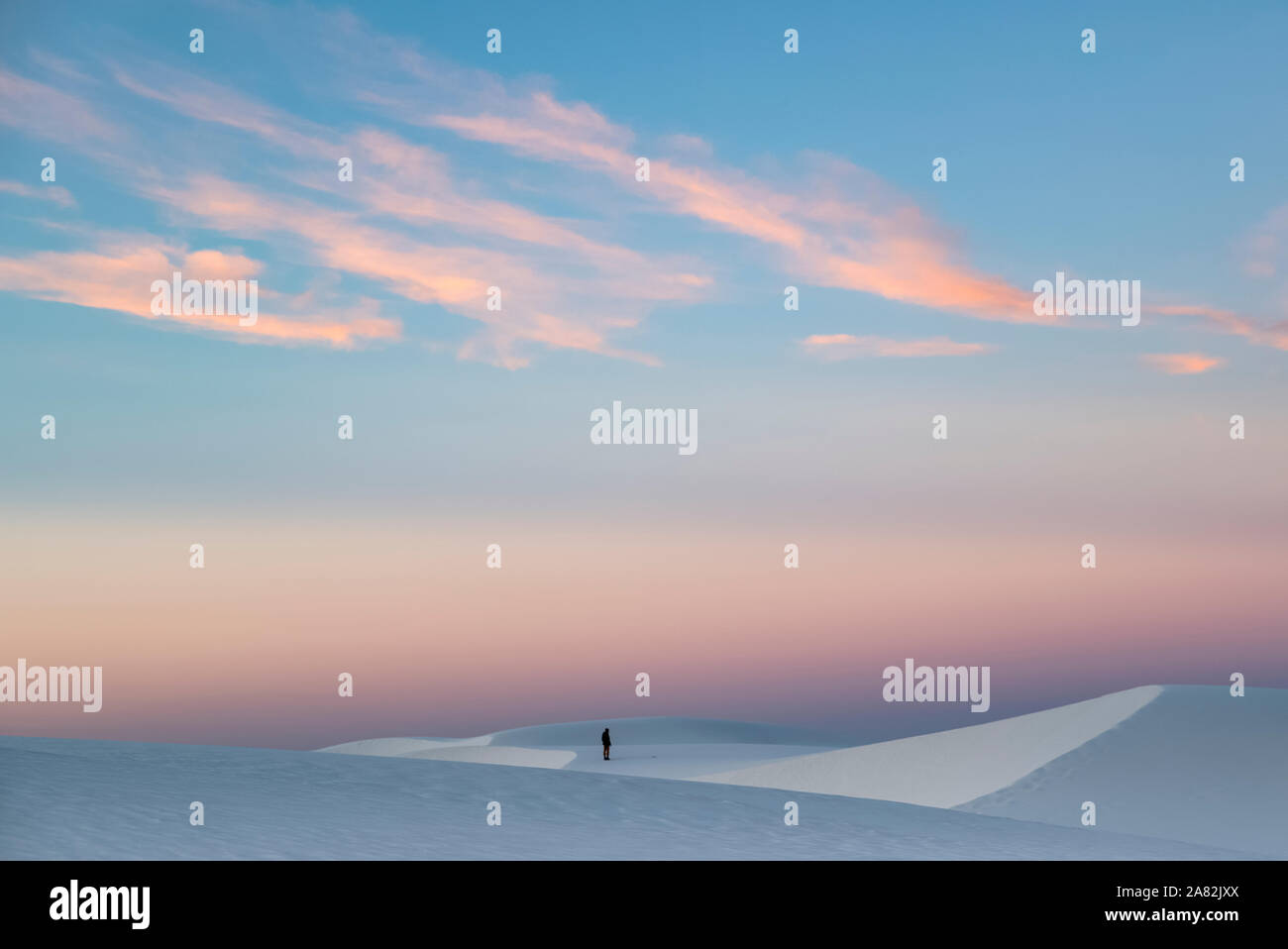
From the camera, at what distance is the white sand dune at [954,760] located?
1161 inches

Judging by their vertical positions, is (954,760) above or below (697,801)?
below

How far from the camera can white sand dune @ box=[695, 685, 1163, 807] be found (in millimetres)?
29484

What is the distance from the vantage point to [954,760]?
3266 centimetres

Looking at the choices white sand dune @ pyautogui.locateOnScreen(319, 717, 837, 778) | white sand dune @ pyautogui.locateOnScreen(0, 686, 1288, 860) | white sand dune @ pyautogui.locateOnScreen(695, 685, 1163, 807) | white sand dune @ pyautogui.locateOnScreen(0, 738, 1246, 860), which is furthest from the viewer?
white sand dune @ pyautogui.locateOnScreen(319, 717, 837, 778)

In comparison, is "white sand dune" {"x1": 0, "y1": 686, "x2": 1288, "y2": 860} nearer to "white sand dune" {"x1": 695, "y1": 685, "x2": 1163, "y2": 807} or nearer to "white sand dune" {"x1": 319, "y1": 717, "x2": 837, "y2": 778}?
"white sand dune" {"x1": 695, "y1": 685, "x2": 1163, "y2": 807}

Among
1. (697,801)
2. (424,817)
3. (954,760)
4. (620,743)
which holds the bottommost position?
(620,743)

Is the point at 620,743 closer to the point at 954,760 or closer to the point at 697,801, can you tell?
the point at 954,760

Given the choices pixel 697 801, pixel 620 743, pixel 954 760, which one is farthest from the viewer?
pixel 620 743

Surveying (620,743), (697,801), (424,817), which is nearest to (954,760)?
(697,801)

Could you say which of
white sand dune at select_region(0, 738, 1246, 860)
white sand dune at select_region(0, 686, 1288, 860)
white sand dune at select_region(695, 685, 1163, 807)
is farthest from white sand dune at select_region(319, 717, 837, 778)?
white sand dune at select_region(0, 738, 1246, 860)

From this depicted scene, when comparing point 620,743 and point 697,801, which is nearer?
point 697,801
